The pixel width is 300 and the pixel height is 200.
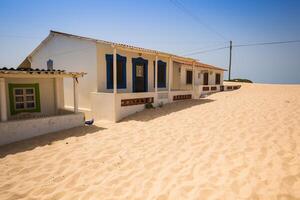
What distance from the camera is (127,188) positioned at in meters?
3.91

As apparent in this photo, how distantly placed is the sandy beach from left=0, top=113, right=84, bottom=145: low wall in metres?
0.39

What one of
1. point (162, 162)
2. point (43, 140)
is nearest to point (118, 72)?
point (43, 140)

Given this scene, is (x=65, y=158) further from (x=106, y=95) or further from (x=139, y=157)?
(x=106, y=95)

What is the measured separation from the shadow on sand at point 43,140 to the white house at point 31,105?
1.04 feet

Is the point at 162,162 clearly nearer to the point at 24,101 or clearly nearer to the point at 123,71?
the point at 24,101

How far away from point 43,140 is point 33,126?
2.74 feet

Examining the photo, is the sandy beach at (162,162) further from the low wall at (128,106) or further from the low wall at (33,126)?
the low wall at (128,106)

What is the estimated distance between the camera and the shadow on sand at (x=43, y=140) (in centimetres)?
619

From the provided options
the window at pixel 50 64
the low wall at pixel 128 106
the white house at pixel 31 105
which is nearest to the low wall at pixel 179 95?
the low wall at pixel 128 106

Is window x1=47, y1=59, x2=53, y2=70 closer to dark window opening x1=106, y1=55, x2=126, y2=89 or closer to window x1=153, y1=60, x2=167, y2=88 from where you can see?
dark window opening x1=106, y1=55, x2=126, y2=89

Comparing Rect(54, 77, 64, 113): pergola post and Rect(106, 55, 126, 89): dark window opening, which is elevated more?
Rect(106, 55, 126, 89): dark window opening

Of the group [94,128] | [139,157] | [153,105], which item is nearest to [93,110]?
[94,128]

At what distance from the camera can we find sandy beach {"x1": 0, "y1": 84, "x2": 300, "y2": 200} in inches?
148

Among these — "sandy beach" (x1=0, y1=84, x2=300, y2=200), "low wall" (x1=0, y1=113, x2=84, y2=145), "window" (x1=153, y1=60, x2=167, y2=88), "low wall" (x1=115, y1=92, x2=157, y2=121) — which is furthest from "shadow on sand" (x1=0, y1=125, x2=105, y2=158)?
"window" (x1=153, y1=60, x2=167, y2=88)
